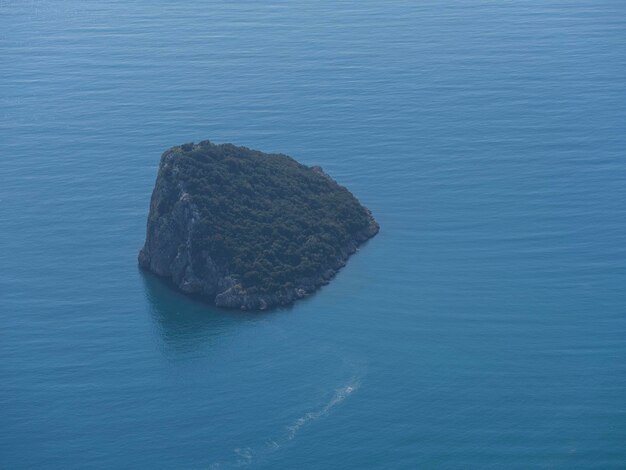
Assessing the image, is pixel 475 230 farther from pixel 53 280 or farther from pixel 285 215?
pixel 53 280

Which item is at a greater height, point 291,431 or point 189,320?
point 189,320

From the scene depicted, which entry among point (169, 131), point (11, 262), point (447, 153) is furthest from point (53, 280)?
point (447, 153)

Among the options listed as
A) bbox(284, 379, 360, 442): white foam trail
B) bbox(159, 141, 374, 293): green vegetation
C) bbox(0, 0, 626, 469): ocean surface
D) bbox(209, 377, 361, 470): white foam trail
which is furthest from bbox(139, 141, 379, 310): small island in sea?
bbox(209, 377, 361, 470): white foam trail

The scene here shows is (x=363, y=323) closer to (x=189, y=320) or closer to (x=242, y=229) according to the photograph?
(x=189, y=320)

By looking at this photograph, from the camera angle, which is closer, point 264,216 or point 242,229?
point 242,229

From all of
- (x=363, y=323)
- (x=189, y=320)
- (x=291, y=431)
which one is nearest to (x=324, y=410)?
(x=291, y=431)

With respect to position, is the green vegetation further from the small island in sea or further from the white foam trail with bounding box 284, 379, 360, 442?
the white foam trail with bounding box 284, 379, 360, 442
